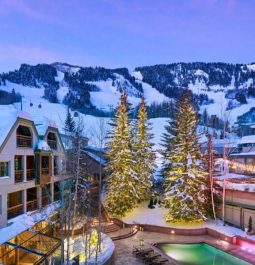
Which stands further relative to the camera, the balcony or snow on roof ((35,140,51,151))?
snow on roof ((35,140,51,151))

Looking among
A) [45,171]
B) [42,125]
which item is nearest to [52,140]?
[42,125]

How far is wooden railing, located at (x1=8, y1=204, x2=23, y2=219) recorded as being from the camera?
808 inches

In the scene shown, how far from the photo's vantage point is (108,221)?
2892 centimetres

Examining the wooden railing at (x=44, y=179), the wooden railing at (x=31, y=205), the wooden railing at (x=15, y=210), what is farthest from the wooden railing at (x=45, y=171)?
the wooden railing at (x=15, y=210)

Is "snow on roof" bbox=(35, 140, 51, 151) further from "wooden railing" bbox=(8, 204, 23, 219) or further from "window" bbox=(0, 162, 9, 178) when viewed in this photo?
"wooden railing" bbox=(8, 204, 23, 219)

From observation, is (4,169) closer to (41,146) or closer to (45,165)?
(41,146)

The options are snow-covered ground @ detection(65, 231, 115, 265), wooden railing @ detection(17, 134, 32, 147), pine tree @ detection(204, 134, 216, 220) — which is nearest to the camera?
snow-covered ground @ detection(65, 231, 115, 265)

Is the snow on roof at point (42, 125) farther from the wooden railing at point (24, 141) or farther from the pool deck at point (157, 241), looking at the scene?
the pool deck at point (157, 241)

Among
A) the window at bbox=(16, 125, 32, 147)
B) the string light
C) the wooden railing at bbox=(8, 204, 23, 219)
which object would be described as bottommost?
the wooden railing at bbox=(8, 204, 23, 219)

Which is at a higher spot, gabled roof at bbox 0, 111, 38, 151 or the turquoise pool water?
gabled roof at bbox 0, 111, 38, 151

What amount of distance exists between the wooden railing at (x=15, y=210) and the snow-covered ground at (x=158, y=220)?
10.5 m

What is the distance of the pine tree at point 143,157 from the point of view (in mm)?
31906

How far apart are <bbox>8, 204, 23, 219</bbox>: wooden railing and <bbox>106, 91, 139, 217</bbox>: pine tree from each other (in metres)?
9.87

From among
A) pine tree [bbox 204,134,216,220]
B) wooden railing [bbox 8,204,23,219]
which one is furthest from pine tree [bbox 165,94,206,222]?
wooden railing [bbox 8,204,23,219]
